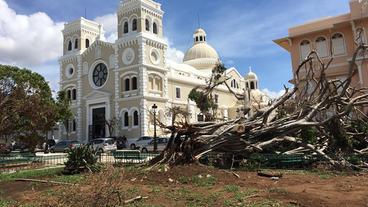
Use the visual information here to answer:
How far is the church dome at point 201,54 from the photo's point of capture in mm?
56291

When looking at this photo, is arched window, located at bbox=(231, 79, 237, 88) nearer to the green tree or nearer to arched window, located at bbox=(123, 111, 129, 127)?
arched window, located at bbox=(123, 111, 129, 127)

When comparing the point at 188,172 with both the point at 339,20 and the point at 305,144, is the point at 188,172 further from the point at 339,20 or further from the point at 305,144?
the point at 339,20

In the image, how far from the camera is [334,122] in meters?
13.5

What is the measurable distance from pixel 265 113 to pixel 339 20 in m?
17.5

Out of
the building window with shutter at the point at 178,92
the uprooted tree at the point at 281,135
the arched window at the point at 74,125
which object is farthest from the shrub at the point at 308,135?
the arched window at the point at 74,125

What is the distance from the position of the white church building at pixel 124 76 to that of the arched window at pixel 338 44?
10409mm

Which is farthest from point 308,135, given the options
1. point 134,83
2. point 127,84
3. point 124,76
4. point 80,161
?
point 124,76

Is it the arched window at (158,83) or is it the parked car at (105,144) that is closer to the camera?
the parked car at (105,144)

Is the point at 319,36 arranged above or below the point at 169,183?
above

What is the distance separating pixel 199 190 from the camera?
8.39 m

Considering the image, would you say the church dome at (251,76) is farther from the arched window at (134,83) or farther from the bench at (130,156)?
the bench at (130,156)

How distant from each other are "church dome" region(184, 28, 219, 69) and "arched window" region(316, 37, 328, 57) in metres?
28.6

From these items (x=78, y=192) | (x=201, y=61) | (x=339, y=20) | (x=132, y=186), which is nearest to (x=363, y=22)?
(x=339, y=20)

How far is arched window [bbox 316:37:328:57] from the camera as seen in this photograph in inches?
1062
